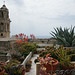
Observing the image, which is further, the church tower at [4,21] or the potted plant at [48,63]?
the church tower at [4,21]

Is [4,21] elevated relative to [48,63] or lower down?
elevated

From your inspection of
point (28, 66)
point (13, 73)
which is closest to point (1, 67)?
point (13, 73)

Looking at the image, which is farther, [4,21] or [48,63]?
[4,21]

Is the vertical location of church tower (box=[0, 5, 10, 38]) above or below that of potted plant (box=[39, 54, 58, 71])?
above

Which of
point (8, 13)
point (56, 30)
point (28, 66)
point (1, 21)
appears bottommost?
point (28, 66)

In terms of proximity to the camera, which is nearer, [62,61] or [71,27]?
[62,61]

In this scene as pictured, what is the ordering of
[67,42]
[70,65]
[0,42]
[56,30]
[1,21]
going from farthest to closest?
[1,21], [0,42], [56,30], [67,42], [70,65]

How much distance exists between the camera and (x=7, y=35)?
26.8 meters

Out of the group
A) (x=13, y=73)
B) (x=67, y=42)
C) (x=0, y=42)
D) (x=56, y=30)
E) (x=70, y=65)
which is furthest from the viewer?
(x=0, y=42)

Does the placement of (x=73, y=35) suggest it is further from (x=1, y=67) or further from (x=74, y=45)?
(x=1, y=67)

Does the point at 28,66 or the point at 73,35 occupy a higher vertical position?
the point at 73,35

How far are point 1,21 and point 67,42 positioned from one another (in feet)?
62.0

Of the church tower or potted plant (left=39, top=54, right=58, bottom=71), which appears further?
the church tower

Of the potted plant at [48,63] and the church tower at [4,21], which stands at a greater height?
the church tower at [4,21]
